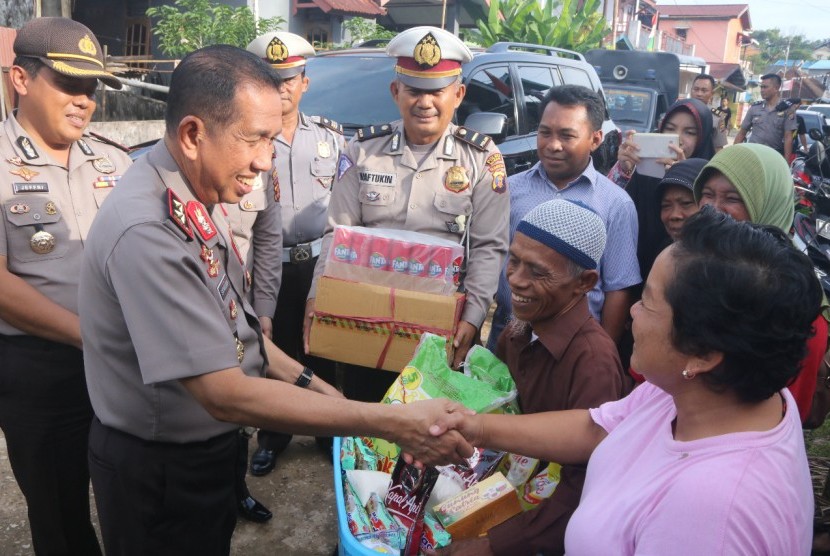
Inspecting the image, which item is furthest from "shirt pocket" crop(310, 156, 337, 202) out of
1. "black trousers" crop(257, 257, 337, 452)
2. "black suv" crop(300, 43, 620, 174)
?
"black suv" crop(300, 43, 620, 174)

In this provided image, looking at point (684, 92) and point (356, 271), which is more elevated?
point (684, 92)

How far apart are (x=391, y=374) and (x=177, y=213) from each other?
4.94 ft

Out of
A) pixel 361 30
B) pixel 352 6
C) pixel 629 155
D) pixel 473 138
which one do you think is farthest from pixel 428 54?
pixel 352 6

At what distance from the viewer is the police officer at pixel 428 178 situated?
110 inches

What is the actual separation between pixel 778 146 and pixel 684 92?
2140cm

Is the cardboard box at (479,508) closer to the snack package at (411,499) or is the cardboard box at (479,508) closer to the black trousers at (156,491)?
the snack package at (411,499)

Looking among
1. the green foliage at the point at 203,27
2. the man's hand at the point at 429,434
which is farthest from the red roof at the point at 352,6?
the man's hand at the point at 429,434

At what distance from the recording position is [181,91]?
1533mm

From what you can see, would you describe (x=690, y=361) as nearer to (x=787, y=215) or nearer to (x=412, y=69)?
(x=787, y=215)

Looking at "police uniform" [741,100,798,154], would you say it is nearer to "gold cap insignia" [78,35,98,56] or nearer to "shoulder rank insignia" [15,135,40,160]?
"gold cap insignia" [78,35,98,56]

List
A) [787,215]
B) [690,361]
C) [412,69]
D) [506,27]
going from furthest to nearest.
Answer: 1. [506,27]
2. [412,69]
3. [787,215]
4. [690,361]

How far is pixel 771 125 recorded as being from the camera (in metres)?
9.87

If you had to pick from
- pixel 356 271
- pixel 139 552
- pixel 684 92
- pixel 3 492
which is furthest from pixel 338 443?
pixel 684 92

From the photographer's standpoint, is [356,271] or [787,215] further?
[356,271]
